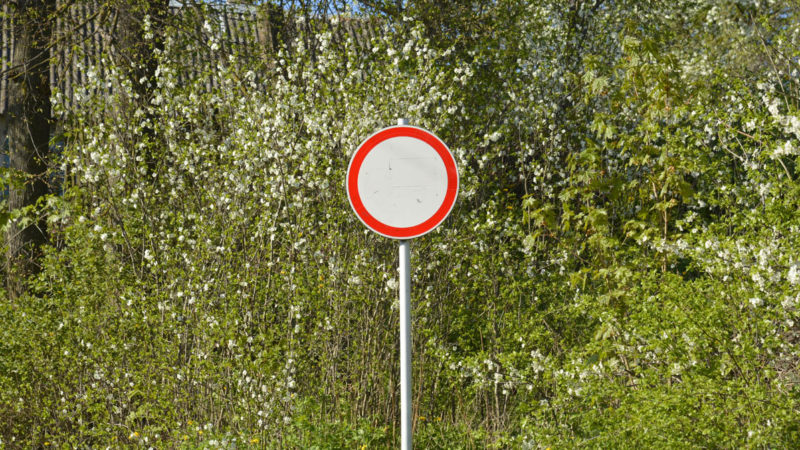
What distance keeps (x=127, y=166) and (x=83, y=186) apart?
0.62 m

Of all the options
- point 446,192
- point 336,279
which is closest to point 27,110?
point 336,279

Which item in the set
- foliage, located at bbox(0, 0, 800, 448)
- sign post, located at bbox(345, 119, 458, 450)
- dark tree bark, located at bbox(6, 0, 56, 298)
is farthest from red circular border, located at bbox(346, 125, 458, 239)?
dark tree bark, located at bbox(6, 0, 56, 298)

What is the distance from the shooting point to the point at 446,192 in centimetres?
383

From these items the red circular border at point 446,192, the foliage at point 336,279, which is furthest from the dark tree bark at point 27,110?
the red circular border at point 446,192

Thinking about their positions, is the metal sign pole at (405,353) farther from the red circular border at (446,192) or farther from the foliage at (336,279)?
the foliage at (336,279)

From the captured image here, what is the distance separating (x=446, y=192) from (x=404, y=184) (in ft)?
0.67

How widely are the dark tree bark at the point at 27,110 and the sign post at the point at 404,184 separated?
221 inches

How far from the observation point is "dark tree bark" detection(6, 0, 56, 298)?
8289 millimetres

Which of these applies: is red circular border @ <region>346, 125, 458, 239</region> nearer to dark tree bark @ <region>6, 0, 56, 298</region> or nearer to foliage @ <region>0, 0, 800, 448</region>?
foliage @ <region>0, 0, 800, 448</region>

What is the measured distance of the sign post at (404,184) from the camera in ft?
12.5

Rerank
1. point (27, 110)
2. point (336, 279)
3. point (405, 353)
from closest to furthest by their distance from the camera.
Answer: point (405, 353)
point (336, 279)
point (27, 110)

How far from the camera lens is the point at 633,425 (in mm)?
4043

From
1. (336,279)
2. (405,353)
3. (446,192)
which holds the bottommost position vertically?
(405,353)

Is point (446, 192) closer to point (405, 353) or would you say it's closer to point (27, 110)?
point (405, 353)
